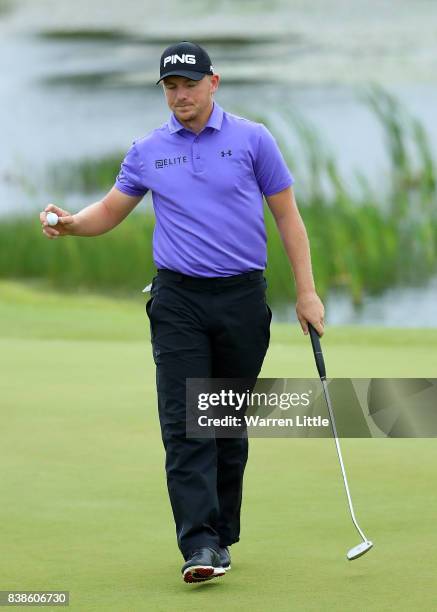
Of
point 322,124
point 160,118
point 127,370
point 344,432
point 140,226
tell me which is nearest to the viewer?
point 344,432

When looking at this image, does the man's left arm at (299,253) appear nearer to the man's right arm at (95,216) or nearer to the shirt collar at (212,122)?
the shirt collar at (212,122)

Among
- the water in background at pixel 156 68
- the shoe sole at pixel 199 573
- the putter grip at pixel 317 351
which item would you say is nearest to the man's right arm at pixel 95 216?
the putter grip at pixel 317 351

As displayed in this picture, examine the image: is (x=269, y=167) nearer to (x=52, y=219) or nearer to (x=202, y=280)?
(x=202, y=280)

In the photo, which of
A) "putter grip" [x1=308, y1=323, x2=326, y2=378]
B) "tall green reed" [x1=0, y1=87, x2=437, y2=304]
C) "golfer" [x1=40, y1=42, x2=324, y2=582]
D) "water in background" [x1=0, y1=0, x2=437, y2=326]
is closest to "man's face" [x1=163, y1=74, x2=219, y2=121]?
"golfer" [x1=40, y1=42, x2=324, y2=582]

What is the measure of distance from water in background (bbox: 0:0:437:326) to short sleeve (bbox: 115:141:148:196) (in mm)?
10034

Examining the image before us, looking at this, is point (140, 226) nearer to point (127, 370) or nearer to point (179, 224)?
point (127, 370)

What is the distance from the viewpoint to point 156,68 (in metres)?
16.5

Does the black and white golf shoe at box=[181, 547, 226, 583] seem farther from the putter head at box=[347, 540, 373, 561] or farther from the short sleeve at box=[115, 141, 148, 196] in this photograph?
the short sleeve at box=[115, 141, 148, 196]

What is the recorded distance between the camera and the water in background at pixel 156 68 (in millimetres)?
15391

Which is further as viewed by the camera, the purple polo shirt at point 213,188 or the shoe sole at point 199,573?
the purple polo shirt at point 213,188

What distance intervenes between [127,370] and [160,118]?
7.27 m

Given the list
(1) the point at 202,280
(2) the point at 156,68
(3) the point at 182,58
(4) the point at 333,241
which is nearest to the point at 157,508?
(1) the point at 202,280

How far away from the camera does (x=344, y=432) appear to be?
23.5 feet

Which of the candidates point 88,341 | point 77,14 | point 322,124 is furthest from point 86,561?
point 77,14
